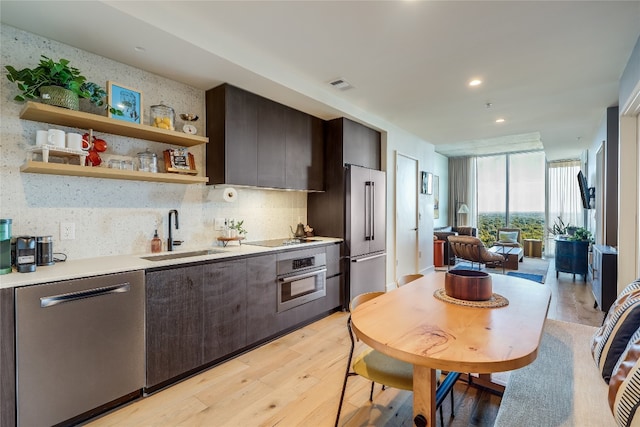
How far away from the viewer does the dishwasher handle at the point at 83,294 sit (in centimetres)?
166

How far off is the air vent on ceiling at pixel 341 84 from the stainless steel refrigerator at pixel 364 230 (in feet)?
3.01

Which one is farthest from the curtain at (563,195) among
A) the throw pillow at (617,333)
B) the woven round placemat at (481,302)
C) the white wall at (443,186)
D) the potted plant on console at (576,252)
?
the woven round placemat at (481,302)

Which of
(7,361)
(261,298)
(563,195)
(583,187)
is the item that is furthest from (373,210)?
(563,195)

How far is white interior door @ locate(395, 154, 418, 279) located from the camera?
4.86 metres

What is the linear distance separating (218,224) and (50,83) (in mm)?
1646

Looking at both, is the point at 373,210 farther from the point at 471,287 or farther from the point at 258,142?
the point at 471,287

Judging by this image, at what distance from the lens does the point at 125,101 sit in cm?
233

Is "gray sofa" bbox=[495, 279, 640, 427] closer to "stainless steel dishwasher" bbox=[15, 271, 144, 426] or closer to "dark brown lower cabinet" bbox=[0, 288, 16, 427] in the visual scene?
"stainless steel dishwasher" bbox=[15, 271, 144, 426]

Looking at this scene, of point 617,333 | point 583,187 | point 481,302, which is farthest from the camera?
point 583,187

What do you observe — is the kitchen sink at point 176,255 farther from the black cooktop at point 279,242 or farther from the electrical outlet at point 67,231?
the black cooktop at point 279,242

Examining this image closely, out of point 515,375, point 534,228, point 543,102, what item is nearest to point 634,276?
point 543,102

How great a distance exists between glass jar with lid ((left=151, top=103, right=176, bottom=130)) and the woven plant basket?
59 cm

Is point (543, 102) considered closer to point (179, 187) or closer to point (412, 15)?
point (412, 15)

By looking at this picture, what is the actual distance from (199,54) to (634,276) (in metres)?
4.47
